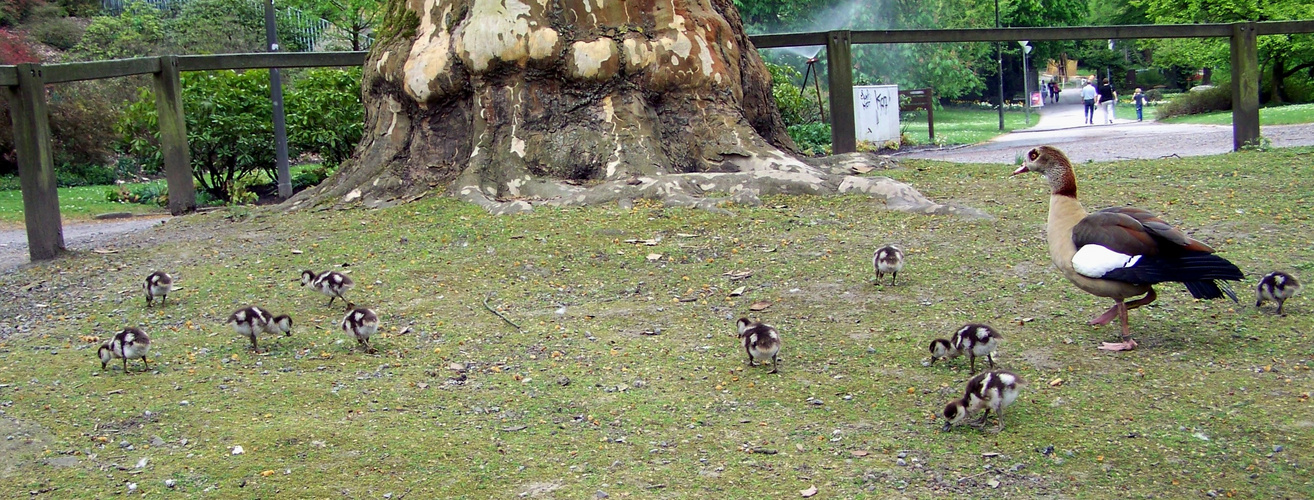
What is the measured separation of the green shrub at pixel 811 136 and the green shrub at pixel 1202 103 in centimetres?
1769

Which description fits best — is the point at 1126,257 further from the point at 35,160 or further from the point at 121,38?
the point at 121,38

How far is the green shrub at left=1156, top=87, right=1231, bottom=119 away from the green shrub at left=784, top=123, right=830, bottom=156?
17.7m

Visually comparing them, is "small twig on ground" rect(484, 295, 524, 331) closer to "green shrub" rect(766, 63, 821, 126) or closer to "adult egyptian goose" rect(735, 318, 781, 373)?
"adult egyptian goose" rect(735, 318, 781, 373)

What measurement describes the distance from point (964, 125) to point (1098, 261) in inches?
1635

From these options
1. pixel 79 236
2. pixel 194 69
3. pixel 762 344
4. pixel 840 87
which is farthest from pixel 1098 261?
pixel 79 236

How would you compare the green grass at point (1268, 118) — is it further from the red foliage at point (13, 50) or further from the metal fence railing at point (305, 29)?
the red foliage at point (13, 50)

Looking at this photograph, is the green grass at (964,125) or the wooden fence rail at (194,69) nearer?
the wooden fence rail at (194,69)

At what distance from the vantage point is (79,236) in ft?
51.8

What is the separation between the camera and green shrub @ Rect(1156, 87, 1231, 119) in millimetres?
38875

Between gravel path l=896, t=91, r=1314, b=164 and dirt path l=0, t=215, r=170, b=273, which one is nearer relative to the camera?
dirt path l=0, t=215, r=170, b=273

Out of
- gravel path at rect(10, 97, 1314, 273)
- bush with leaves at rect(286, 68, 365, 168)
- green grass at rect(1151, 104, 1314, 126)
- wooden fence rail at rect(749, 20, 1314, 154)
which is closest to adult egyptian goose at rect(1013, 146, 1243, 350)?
wooden fence rail at rect(749, 20, 1314, 154)

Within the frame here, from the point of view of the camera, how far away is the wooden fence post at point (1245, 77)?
651 inches

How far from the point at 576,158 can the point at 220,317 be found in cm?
461

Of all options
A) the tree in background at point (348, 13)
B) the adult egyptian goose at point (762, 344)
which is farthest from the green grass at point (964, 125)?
the adult egyptian goose at point (762, 344)
